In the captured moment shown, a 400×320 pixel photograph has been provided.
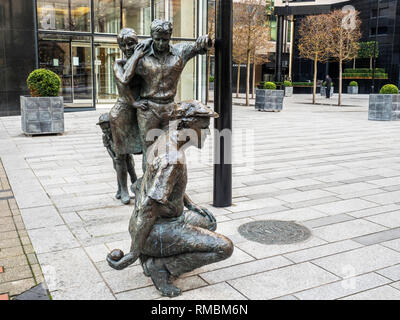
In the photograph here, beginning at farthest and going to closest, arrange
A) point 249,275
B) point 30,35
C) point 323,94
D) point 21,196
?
point 323,94 → point 30,35 → point 21,196 → point 249,275

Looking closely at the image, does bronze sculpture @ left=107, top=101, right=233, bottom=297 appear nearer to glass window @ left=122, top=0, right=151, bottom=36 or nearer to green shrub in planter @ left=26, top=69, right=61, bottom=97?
green shrub in planter @ left=26, top=69, right=61, bottom=97

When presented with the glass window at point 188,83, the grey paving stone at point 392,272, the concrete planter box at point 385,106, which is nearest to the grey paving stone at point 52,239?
the grey paving stone at point 392,272

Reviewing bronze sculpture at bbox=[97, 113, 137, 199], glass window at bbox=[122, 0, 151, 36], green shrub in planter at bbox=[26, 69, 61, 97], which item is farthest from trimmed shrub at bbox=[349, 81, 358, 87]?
bronze sculpture at bbox=[97, 113, 137, 199]

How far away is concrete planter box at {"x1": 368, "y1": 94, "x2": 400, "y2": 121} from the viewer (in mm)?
16797

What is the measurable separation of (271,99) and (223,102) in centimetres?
1539

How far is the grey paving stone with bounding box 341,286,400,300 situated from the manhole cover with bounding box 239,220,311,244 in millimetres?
1200

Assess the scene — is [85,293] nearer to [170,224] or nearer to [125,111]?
[170,224]

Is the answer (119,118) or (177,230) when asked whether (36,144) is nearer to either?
(119,118)

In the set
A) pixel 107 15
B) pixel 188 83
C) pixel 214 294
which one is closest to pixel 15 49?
pixel 107 15

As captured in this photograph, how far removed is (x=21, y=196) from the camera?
6363 mm

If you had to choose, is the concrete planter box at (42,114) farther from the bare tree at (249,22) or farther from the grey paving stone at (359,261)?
the bare tree at (249,22)

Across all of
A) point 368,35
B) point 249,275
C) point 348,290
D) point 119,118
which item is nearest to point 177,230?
point 249,275

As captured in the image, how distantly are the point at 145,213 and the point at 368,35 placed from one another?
153 ft

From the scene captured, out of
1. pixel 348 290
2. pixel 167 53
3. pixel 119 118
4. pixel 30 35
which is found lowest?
pixel 348 290
